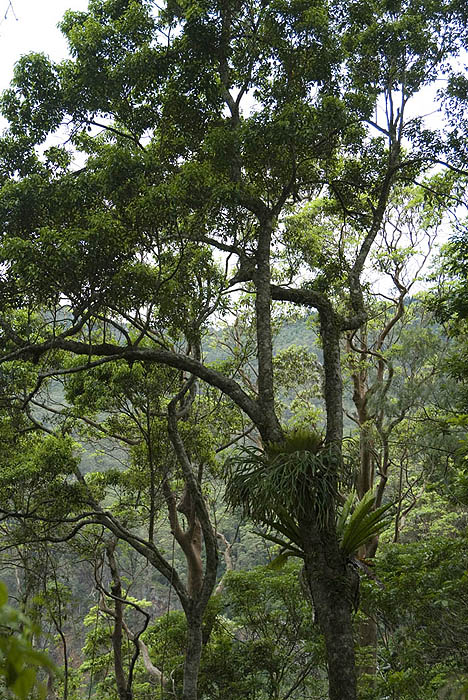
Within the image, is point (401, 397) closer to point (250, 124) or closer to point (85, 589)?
point (250, 124)

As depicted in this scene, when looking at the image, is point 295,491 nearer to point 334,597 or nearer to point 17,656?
point 334,597

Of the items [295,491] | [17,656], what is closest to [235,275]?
[295,491]

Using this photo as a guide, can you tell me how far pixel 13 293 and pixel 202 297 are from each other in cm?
188

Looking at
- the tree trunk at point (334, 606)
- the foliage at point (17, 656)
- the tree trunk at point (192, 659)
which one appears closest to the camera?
the foliage at point (17, 656)

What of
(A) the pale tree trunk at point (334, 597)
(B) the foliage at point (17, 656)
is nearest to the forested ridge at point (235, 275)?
(A) the pale tree trunk at point (334, 597)

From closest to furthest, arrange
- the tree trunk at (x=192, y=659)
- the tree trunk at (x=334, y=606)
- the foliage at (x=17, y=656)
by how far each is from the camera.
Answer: the foliage at (x=17, y=656) < the tree trunk at (x=334, y=606) < the tree trunk at (x=192, y=659)

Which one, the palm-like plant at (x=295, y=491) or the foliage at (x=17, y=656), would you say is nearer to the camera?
the foliage at (x=17, y=656)

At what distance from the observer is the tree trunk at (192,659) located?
5582 mm

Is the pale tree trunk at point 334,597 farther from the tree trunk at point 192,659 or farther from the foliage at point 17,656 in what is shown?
the foliage at point 17,656

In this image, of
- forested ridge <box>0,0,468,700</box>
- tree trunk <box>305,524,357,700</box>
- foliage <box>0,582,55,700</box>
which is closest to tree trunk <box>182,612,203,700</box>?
forested ridge <box>0,0,468,700</box>

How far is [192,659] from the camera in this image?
569 centimetres

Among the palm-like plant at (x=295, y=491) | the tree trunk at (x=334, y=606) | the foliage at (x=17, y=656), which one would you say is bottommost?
the foliage at (x=17, y=656)

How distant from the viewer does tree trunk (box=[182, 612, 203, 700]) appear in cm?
558

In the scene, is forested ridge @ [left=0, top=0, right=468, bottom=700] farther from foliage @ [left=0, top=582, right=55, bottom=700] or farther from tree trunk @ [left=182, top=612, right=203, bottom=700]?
foliage @ [left=0, top=582, right=55, bottom=700]
